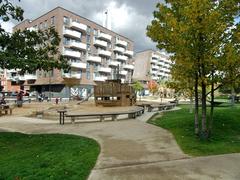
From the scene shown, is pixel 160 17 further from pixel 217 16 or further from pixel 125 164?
pixel 125 164

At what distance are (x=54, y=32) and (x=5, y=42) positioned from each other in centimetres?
178

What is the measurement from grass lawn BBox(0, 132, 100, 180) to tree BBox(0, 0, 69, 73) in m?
2.50

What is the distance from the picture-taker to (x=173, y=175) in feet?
19.6

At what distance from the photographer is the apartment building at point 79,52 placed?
5978 centimetres

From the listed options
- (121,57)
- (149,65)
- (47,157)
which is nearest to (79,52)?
(121,57)

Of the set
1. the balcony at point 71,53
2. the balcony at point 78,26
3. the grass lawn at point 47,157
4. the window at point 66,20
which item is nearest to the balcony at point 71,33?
the balcony at point 78,26

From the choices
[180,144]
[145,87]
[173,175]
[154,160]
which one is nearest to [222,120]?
[180,144]

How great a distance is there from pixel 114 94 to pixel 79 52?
34.1m

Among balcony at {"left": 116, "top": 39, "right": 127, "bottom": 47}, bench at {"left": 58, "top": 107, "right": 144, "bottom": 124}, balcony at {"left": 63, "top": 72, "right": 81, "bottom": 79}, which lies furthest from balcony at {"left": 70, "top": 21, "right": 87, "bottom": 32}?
bench at {"left": 58, "top": 107, "right": 144, "bottom": 124}

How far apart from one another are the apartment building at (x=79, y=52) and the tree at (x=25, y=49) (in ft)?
140

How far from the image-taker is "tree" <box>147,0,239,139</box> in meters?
9.11

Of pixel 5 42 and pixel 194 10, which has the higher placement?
pixel 194 10

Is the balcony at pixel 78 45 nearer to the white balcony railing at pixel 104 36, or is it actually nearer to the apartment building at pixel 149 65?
the white balcony railing at pixel 104 36

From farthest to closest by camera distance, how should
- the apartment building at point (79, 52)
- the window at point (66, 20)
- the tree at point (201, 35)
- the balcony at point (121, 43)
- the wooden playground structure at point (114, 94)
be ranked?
the balcony at point (121, 43)
the window at point (66, 20)
the apartment building at point (79, 52)
the wooden playground structure at point (114, 94)
the tree at point (201, 35)
